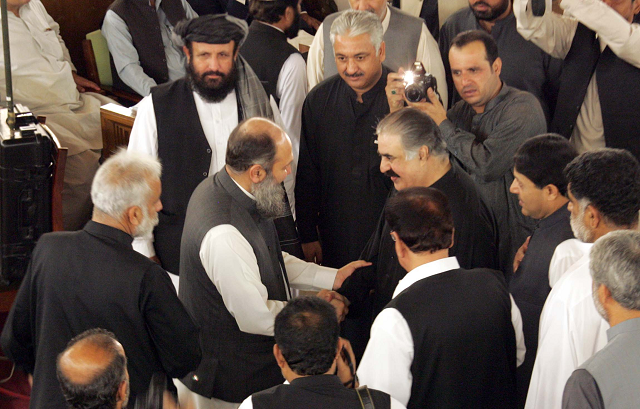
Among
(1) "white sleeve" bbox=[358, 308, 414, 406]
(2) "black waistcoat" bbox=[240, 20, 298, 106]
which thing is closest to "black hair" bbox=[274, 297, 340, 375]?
(1) "white sleeve" bbox=[358, 308, 414, 406]

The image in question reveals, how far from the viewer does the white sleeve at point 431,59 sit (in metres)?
3.70

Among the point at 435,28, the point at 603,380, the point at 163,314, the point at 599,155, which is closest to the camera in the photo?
the point at 603,380

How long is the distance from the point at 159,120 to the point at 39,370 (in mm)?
1278

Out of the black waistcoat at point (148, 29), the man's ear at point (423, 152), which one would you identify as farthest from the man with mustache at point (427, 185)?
the black waistcoat at point (148, 29)

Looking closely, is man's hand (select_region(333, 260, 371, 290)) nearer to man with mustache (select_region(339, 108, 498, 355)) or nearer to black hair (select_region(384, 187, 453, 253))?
man with mustache (select_region(339, 108, 498, 355))

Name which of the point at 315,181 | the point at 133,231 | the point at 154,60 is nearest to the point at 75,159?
the point at 154,60

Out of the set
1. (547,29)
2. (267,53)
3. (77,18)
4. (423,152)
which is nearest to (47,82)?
(77,18)

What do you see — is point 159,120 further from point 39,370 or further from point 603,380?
point 603,380

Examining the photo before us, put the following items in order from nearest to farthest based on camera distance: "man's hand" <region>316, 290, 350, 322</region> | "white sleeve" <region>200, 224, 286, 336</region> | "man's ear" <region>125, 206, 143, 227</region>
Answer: "man's ear" <region>125, 206, 143, 227</region>, "white sleeve" <region>200, 224, 286, 336</region>, "man's hand" <region>316, 290, 350, 322</region>

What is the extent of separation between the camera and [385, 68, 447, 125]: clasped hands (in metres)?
3.04

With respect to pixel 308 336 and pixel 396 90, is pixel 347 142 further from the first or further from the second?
pixel 308 336

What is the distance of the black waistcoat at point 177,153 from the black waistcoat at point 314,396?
62.9 inches

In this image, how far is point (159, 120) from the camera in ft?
9.91

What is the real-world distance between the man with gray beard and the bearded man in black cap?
699mm
